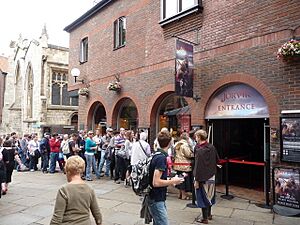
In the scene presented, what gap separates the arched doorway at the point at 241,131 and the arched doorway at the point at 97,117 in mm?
7236

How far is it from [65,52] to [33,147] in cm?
1845

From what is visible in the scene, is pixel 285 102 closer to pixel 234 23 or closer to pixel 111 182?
pixel 234 23

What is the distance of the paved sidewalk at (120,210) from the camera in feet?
19.2

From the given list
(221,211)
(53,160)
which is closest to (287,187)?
(221,211)

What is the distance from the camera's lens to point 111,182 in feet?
32.4

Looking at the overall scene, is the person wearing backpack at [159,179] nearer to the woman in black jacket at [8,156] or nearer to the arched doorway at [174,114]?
the woman in black jacket at [8,156]

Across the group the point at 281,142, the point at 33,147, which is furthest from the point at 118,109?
the point at 281,142

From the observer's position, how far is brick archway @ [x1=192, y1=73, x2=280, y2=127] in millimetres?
6989

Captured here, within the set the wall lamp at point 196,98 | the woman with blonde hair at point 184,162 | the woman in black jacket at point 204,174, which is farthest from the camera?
the wall lamp at point 196,98

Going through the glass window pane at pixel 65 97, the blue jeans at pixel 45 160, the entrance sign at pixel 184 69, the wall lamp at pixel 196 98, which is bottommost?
the blue jeans at pixel 45 160

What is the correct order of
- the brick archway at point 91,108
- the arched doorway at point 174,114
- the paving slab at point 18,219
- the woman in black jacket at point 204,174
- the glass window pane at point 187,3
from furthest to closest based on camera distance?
the brick archway at point 91,108, the arched doorway at point 174,114, the glass window pane at point 187,3, the paving slab at point 18,219, the woman in black jacket at point 204,174

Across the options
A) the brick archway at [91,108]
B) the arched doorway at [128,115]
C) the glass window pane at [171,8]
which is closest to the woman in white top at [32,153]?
the brick archway at [91,108]

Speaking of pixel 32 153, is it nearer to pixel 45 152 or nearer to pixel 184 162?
pixel 45 152

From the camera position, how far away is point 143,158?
814cm
